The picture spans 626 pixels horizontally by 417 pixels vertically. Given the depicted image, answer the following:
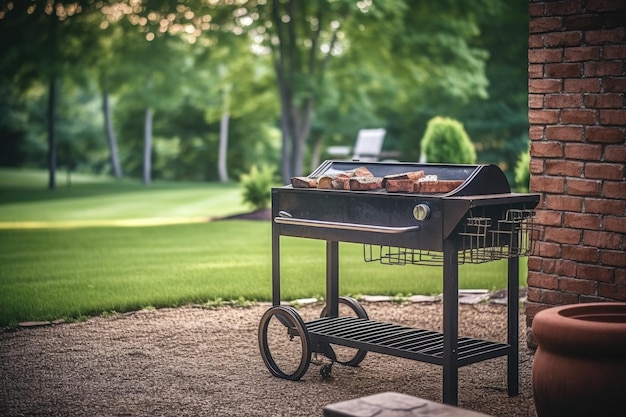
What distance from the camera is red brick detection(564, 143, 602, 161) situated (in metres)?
5.74

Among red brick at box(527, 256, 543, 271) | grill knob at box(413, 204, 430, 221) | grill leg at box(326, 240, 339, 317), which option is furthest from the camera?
grill leg at box(326, 240, 339, 317)

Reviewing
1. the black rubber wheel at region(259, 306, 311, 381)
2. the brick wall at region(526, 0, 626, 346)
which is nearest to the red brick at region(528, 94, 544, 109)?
the brick wall at region(526, 0, 626, 346)

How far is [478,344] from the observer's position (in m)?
5.27

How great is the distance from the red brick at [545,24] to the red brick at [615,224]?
1.32 m

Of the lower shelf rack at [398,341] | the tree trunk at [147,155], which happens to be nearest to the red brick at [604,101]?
the lower shelf rack at [398,341]

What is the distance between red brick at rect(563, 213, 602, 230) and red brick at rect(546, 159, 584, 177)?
0.27 m

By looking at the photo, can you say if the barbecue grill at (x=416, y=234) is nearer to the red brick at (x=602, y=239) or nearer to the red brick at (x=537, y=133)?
the red brick at (x=602, y=239)

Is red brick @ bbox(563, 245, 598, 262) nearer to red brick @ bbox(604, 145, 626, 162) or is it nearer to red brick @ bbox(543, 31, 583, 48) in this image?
red brick @ bbox(604, 145, 626, 162)

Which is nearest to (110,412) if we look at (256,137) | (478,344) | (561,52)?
(478,344)

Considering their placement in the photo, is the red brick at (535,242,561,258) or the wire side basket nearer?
the wire side basket

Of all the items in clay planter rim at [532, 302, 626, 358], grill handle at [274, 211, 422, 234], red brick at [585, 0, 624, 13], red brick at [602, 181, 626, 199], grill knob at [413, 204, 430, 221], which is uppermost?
red brick at [585, 0, 624, 13]

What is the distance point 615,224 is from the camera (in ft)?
18.5

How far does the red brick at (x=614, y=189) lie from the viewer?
563 cm

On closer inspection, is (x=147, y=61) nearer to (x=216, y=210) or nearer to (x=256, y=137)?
(x=216, y=210)
